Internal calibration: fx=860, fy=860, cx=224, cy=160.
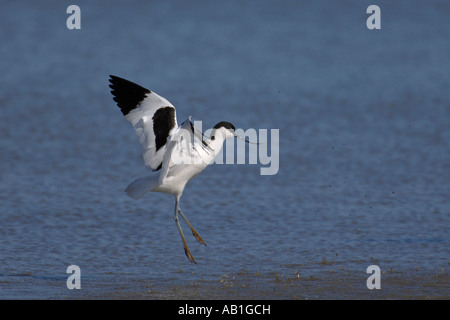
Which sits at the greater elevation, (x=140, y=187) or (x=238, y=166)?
(x=238, y=166)

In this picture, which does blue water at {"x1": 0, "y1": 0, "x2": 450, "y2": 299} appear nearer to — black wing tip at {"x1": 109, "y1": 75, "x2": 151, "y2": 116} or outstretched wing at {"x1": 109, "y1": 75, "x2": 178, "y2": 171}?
outstretched wing at {"x1": 109, "y1": 75, "x2": 178, "y2": 171}

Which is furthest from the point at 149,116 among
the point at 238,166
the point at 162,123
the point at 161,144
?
the point at 238,166

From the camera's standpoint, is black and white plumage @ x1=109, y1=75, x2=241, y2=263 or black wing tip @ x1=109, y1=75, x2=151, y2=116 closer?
black and white plumage @ x1=109, y1=75, x2=241, y2=263

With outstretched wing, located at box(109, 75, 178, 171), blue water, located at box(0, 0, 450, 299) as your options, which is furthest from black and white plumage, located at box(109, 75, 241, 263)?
blue water, located at box(0, 0, 450, 299)

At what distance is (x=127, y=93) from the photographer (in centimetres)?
720

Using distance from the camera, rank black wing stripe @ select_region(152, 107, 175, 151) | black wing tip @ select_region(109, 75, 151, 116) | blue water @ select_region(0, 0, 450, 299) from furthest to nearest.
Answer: black wing tip @ select_region(109, 75, 151, 116)
black wing stripe @ select_region(152, 107, 175, 151)
blue water @ select_region(0, 0, 450, 299)

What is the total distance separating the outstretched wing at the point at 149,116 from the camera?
6.91 m

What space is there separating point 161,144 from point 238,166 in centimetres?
301

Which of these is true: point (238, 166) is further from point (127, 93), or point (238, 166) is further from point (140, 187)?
point (140, 187)

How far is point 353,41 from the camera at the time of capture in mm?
16141

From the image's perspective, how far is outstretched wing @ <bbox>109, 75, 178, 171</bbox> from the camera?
22.7 feet

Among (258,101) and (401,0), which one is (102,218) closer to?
(258,101)

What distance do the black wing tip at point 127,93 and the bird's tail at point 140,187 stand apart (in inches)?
24.3

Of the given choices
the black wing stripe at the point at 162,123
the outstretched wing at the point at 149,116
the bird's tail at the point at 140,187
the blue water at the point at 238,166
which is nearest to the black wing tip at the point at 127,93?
the outstretched wing at the point at 149,116
